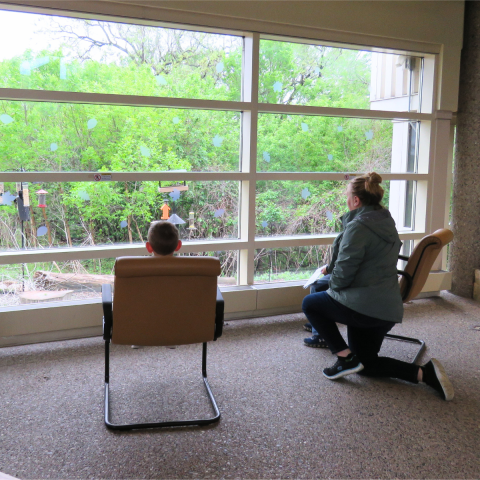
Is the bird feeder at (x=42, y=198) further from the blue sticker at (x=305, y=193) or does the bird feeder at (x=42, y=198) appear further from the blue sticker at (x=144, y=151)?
the blue sticker at (x=305, y=193)

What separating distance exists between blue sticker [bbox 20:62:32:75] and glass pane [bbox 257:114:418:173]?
69.0 inches

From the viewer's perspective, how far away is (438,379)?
2621 mm

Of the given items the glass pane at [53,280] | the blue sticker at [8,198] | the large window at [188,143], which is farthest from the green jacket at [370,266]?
the blue sticker at [8,198]

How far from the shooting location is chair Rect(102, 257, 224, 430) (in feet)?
7.25

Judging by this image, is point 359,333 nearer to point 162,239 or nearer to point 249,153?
point 162,239

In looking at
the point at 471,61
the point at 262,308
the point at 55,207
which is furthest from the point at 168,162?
the point at 471,61

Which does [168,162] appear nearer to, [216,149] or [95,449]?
[216,149]

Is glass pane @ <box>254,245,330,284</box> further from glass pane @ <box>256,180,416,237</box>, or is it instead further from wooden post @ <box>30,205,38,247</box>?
wooden post @ <box>30,205,38,247</box>

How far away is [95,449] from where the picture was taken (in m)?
2.09

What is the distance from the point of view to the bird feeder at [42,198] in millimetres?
3404

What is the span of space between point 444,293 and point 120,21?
3826mm

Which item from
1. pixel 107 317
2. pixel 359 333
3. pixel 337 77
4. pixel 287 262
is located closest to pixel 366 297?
pixel 359 333

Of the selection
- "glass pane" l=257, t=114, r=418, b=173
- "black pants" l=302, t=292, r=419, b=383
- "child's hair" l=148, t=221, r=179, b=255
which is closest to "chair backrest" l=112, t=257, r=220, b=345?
"child's hair" l=148, t=221, r=179, b=255

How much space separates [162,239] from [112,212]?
140cm
